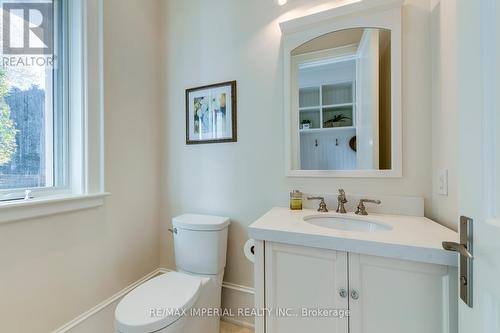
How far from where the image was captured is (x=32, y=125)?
128 cm

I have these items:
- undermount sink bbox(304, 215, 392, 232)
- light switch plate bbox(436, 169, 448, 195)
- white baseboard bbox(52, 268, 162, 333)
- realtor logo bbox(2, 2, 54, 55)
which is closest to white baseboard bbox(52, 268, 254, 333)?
white baseboard bbox(52, 268, 162, 333)

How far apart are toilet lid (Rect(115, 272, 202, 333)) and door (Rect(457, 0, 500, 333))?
1.05m

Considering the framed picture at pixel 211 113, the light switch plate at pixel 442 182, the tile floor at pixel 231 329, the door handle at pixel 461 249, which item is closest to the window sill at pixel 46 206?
the framed picture at pixel 211 113

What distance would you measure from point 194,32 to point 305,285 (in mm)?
1889

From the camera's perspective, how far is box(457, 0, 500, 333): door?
0.50 m

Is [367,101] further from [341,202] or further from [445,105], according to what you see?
[341,202]

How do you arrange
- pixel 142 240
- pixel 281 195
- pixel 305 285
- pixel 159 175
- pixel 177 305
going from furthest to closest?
pixel 159 175 → pixel 142 240 → pixel 281 195 → pixel 177 305 → pixel 305 285

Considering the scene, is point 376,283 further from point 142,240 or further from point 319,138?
point 142,240

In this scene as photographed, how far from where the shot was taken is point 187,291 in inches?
47.6

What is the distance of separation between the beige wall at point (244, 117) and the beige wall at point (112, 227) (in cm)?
14

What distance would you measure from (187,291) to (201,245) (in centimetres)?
34

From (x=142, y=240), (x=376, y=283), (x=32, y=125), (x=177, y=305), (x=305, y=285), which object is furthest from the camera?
(x=142, y=240)

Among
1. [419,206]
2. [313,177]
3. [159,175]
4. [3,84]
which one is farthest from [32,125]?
[419,206]

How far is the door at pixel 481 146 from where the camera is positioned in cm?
50
